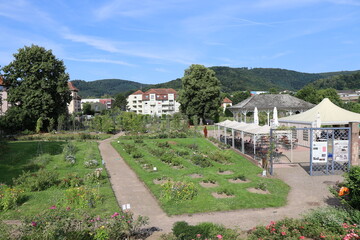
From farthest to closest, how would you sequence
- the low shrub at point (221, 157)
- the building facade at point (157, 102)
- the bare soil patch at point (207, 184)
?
the building facade at point (157, 102)
the low shrub at point (221, 157)
the bare soil patch at point (207, 184)

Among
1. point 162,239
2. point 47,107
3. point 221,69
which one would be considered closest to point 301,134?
point 162,239

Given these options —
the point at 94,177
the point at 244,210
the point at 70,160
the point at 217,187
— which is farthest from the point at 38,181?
the point at 244,210

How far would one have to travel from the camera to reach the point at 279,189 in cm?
1116

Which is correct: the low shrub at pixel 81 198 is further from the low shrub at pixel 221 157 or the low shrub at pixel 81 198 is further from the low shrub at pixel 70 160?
the low shrub at pixel 221 157

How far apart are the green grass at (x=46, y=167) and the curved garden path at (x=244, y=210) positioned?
0.57 m

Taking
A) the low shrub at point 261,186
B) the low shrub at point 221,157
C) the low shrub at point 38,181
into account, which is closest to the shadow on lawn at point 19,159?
the low shrub at point 38,181

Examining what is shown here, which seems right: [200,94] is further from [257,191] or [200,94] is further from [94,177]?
[257,191]

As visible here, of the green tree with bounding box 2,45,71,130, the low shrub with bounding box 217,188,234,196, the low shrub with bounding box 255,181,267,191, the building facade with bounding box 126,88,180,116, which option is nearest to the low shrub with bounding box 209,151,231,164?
the low shrub with bounding box 255,181,267,191

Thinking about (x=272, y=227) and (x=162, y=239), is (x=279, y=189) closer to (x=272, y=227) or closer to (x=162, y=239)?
(x=272, y=227)

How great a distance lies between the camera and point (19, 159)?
16.8 m

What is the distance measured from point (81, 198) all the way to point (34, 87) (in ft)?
97.4

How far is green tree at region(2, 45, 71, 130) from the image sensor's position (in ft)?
110

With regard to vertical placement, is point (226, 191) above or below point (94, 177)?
below

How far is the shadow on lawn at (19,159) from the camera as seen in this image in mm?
13645
